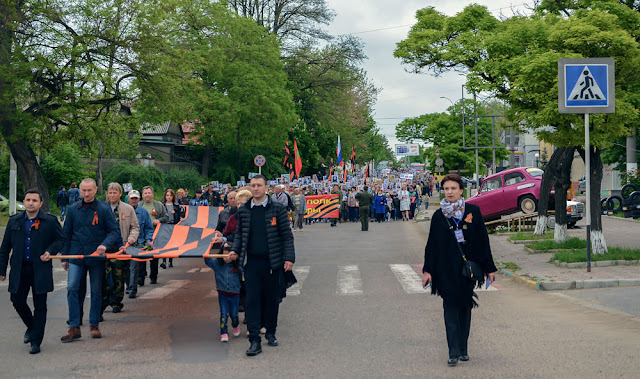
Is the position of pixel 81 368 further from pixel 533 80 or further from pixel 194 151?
pixel 194 151

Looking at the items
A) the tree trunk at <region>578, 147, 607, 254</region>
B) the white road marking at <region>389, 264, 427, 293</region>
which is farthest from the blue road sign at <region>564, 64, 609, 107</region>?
the white road marking at <region>389, 264, 427, 293</region>

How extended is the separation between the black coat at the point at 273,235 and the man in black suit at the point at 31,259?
2125mm

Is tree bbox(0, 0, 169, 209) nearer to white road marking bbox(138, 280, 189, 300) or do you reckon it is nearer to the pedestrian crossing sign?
white road marking bbox(138, 280, 189, 300)

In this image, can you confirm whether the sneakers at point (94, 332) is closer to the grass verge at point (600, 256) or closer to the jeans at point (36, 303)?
the jeans at point (36, 303)

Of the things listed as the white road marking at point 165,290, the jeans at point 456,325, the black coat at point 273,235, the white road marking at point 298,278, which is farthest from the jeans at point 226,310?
the white road marking at point 165,290

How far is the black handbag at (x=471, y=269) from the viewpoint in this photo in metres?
6.93

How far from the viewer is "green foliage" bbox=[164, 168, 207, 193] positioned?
49.6 metres

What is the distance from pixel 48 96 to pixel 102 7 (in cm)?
370

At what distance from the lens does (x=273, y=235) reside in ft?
25.9

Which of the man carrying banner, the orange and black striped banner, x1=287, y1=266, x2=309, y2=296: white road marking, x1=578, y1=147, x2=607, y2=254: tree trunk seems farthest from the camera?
the orange and black striped banner

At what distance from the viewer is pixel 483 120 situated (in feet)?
242

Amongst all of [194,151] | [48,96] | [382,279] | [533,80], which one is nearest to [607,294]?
[382,279]

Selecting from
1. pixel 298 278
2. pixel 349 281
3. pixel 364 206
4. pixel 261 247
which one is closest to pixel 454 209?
pixel 261 247

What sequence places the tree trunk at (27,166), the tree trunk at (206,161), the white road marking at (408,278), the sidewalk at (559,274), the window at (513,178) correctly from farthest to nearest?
the tree trunk at (206,161)
the window at (513,178)
the tree trunk at (27,166)
the white road marking at (408,278)
the sidewalk at (559,274)
